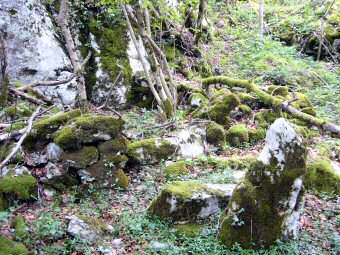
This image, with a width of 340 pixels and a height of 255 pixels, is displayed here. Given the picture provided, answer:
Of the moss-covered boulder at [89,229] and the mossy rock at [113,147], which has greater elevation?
the mossy rock at [113,147]

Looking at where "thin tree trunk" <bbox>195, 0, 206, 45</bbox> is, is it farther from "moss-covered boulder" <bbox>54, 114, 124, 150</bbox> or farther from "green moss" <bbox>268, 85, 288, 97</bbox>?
"moss-covered boulder" <bbox>54, 114, 124, 150</bbox>

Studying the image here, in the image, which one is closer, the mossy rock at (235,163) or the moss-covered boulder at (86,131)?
the moss-covered boulder at (86,131)

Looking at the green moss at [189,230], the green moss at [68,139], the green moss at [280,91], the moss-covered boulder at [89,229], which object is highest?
the green moss at [68,139]

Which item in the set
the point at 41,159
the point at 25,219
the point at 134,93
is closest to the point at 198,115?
the point at 134,93

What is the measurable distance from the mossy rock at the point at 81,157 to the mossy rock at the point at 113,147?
133 mm

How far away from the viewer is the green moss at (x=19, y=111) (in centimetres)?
668

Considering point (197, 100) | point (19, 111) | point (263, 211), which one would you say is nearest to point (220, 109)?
point (197, 100)

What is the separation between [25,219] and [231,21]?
16.2 m

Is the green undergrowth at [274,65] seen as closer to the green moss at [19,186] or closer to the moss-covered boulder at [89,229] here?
the moss-covered boulder at [89,229]

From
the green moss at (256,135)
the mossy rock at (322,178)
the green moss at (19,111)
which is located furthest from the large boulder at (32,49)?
the mossy rock at (322,178)

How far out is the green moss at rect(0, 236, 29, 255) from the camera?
157 inches

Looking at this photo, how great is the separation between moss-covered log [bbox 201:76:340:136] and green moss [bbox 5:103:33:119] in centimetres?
543

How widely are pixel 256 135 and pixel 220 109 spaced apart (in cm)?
116

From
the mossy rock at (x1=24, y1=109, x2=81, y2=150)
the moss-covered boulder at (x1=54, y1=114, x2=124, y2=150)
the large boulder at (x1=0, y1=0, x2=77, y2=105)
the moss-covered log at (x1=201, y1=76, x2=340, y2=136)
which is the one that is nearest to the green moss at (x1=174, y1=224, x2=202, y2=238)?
the moss-covered boulder at (x1=54, y1=114, x2=124, y2=150)
